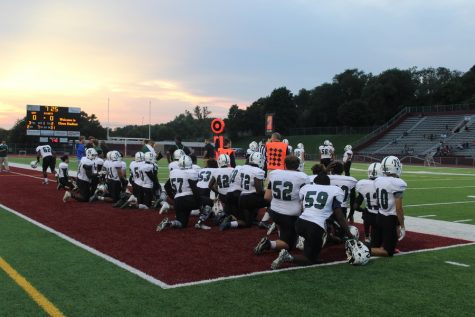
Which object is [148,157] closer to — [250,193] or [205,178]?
[205,178]

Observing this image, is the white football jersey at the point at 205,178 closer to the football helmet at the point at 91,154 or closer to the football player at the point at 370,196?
the football player at the point at 370,196

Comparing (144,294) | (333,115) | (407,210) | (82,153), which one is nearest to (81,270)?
(144,294)

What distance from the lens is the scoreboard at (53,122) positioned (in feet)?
135

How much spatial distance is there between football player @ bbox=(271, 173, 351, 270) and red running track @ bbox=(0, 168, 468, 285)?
0.49 metres

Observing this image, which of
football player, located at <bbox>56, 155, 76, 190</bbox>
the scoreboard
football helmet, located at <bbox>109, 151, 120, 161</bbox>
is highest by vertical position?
the scoreboard

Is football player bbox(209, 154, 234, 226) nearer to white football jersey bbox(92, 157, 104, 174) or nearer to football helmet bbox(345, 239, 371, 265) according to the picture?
football helmet bbox(345, 239, 371, 265)

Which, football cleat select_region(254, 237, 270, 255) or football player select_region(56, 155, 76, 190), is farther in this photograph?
football player select_region(56, 155, 76, 190)

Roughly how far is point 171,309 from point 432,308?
8.59ft

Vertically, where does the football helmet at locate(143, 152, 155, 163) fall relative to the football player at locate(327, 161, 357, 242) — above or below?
above

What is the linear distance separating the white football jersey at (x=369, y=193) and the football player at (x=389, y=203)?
0.13m

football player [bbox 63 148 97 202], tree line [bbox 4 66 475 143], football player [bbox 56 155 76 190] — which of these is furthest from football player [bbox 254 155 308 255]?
tree line [bbox 4 66 475 143]

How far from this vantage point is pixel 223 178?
9.58 meters

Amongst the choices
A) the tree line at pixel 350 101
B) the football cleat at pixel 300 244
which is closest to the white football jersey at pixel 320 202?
the football cleat at pixel 300 244

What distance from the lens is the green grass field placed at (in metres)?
4.57
